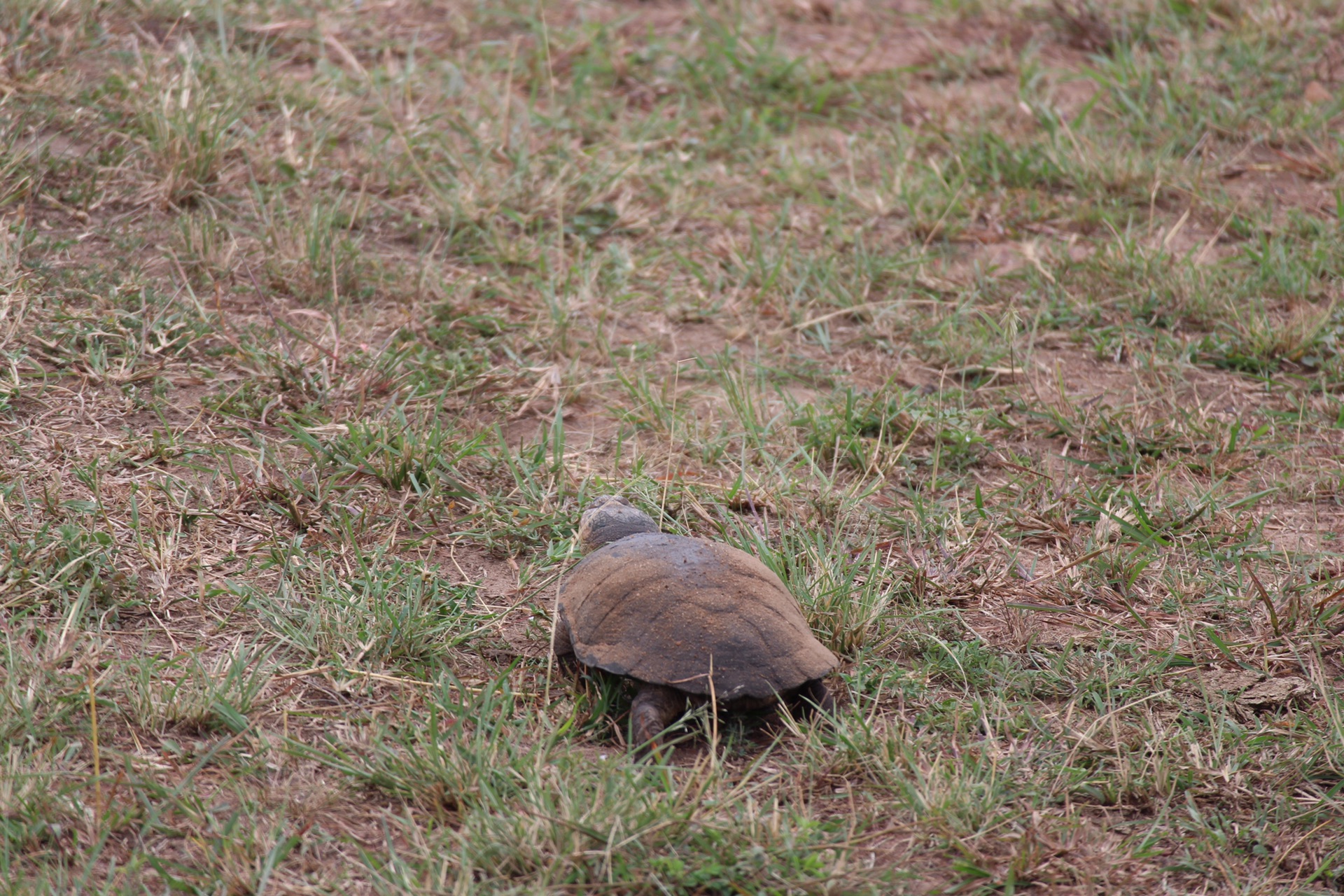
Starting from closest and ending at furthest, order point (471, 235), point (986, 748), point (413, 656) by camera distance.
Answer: point (986, 748) → point (413, 656) → point (471, 235)

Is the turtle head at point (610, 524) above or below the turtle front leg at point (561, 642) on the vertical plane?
above

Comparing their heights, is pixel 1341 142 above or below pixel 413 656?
above

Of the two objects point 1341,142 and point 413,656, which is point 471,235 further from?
point 1341,142

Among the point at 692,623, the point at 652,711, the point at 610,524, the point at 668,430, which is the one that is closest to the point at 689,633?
the point at 692,623

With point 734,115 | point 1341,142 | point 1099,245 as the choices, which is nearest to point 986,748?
point 1099,245

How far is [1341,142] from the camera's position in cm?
498

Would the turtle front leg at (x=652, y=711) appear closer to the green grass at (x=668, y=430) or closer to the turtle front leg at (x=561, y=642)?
the green grass at (x=668, y=430)

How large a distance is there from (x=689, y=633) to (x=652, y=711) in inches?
7.3

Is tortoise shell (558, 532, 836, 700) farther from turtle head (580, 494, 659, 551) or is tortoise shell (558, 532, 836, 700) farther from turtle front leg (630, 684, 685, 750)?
turtle head (580, 494, 659, 551)

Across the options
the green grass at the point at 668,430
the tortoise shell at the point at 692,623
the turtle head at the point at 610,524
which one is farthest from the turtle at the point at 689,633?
the turtle head at the point at 610,524

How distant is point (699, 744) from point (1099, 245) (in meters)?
2.95

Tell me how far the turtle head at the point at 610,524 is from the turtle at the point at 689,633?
25 centimetres

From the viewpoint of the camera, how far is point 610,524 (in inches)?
116

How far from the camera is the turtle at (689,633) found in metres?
2.39
